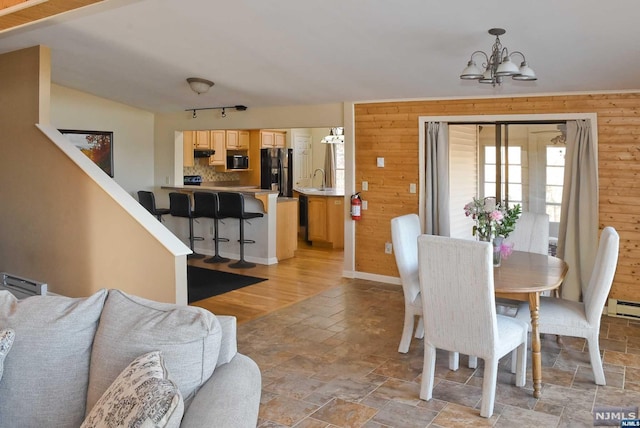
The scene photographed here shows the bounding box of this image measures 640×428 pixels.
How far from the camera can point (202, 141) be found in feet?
31.4

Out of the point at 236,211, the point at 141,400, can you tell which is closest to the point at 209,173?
the point at 236,211

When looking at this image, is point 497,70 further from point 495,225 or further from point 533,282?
point 533,282

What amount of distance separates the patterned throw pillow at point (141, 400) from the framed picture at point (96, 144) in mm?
6694

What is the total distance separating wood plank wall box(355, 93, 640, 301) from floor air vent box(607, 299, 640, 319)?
0.05 m

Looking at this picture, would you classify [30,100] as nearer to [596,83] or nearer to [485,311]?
[485,311]

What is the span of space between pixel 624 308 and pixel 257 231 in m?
4.61

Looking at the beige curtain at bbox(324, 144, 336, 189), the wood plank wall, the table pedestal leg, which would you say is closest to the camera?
the table pedestal leg

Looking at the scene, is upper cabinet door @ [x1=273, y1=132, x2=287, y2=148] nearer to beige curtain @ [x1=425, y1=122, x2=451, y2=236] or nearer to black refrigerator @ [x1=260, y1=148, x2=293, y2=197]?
black refrigerator @ [x1=260, y1=148, x2=293, y2=197]

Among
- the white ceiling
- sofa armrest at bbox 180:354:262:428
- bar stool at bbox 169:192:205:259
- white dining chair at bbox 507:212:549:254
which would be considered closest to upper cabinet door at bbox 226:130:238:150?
bar stool at bbox 169:192:205:259

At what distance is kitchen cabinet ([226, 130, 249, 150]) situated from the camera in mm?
10163

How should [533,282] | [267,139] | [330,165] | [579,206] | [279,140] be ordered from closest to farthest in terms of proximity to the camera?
[533,282] < [579,206] < [267,139] < [279,140] < [330,165]

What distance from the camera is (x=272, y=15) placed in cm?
401

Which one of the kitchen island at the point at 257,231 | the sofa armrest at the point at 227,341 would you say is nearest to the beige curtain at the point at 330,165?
the kitchen island at the point at 257,231

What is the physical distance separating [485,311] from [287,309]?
2624mm
